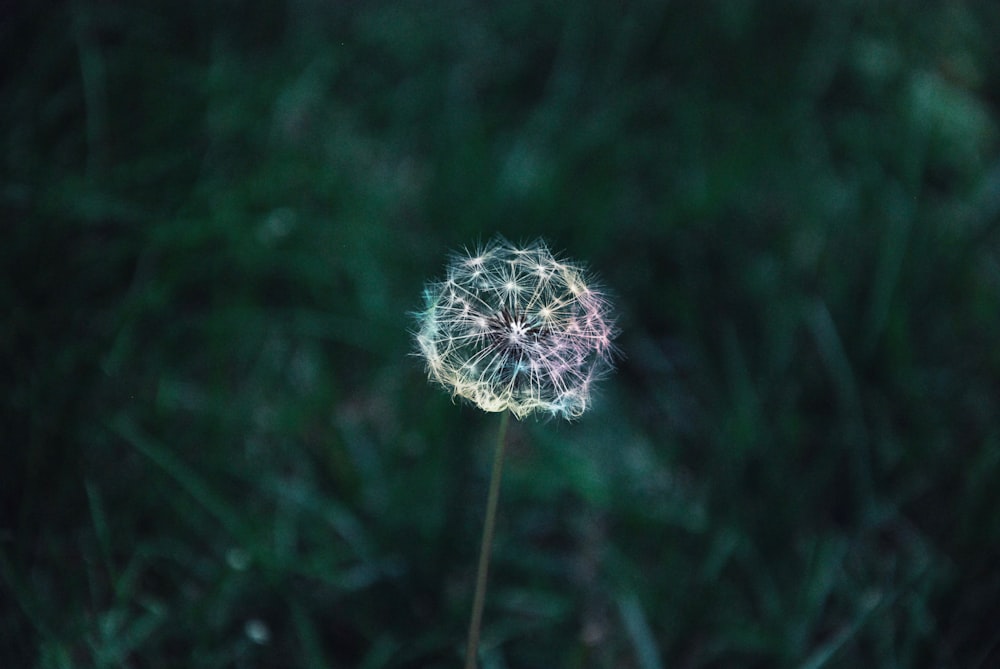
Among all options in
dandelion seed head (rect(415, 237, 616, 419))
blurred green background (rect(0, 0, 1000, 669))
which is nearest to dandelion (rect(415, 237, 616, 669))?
dandelion seed head (rect(415, 237, 616, 419))

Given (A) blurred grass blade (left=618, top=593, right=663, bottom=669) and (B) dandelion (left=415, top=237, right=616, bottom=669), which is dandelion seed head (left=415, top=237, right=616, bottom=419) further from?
(A) blurred grass blade (left=618, top=593, right=663, bottom=669)

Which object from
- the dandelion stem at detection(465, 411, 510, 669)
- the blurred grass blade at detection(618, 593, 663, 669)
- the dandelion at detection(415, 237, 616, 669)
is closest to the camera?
the dandelion stem at detection(465, 411, 510, 669)

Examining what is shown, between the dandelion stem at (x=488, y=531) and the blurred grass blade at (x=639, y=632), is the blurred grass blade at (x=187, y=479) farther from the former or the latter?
the blurred grass blade at (x=639, y=632)

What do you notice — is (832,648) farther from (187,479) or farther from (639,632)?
(187,479)

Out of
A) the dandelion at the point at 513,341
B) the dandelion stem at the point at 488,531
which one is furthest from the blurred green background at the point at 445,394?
the dandelion at the point at 513,341

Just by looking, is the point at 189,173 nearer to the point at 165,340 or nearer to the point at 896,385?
the point at 165,340

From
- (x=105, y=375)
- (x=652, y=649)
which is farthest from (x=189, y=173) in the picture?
(x=652, y=649)
